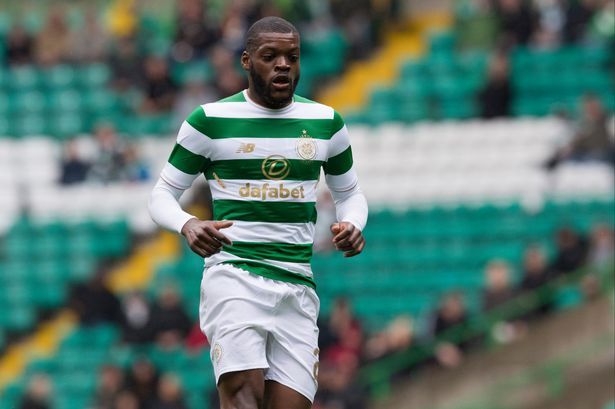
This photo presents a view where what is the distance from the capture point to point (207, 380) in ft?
50.6

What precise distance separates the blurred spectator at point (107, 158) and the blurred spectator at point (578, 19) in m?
5.37

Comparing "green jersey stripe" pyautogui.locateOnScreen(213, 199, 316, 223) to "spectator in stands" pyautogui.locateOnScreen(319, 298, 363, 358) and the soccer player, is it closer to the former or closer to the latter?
the soccer player

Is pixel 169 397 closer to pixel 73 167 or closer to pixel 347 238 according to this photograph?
pixel 73 167

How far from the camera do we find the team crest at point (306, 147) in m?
6.96

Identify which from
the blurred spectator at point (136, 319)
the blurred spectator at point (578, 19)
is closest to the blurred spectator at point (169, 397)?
the blurred spectator at point (136, 319)

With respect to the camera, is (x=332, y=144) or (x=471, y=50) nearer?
(x=332, y=144)

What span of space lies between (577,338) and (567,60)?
455 centimetres

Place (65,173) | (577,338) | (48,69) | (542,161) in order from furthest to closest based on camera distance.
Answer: (48,69), (65,173), (542,161), (577,338)

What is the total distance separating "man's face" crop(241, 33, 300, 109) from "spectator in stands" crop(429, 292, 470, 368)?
316 inches

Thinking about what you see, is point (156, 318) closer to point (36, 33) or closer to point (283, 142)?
point (36, 33)

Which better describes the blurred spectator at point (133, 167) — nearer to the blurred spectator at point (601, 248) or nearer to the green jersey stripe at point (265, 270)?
the blurred spectator at point (601, 248)

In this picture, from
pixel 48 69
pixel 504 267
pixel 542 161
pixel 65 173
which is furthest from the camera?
pixel 48 69

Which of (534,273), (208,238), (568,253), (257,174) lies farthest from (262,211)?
(568,253)

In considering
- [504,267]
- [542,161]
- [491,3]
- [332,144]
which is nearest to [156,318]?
[504,267]
